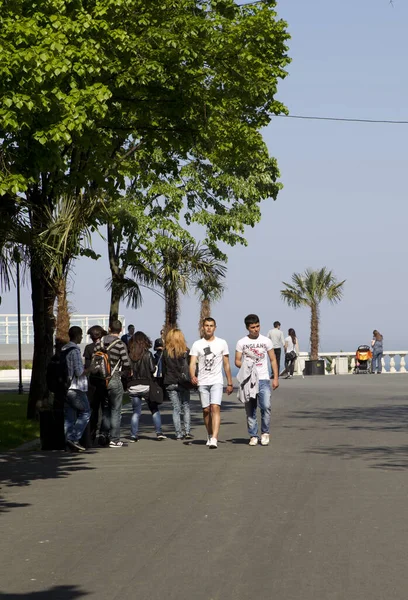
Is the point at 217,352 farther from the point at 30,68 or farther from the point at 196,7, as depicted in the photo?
the point at 196,7

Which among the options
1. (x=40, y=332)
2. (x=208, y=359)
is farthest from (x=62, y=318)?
(x=208, y=359)

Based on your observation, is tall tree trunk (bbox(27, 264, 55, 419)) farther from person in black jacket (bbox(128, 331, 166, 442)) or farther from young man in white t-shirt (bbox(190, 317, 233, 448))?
young man in white t-shirt (bbox(190, 317, 233, 448))

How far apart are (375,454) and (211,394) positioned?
2772mm

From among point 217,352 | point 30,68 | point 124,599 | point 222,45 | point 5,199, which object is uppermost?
point 222,45

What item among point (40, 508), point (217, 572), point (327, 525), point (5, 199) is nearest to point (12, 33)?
point (5, 199)

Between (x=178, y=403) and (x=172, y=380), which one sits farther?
(x=178, y=403)

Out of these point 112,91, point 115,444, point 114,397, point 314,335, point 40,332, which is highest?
point 112,91

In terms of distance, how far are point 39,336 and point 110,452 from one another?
6.00 metres

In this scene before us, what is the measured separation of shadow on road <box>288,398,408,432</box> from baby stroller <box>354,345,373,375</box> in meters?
24.2

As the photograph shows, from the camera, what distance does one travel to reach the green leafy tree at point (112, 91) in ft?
48.1

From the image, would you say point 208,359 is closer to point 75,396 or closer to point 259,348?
point 259,348

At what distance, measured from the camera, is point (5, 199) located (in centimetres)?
1770

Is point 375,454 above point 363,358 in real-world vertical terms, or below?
below

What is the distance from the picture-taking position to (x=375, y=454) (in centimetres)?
1511
